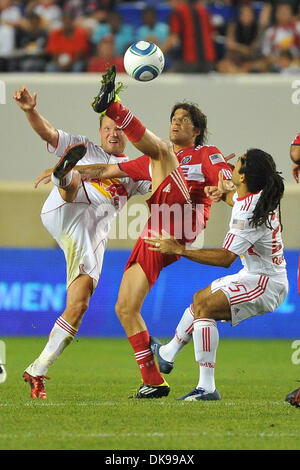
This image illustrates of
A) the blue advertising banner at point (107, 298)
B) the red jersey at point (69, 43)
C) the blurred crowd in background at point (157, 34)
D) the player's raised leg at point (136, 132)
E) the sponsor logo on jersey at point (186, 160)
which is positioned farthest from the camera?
the red jersey at point (69, 43)

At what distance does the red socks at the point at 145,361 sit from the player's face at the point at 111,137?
71.4 inches

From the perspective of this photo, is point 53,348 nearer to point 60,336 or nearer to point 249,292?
point 60,336

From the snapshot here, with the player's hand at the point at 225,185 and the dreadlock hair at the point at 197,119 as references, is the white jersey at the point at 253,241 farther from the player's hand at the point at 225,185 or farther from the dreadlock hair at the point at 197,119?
the dreadlock hair at the point at 197,119

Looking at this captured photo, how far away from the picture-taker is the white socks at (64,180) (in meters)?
7.68

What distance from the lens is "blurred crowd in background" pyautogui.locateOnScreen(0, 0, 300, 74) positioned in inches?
555

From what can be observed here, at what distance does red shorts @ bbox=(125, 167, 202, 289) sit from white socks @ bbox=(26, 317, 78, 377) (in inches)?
28.8

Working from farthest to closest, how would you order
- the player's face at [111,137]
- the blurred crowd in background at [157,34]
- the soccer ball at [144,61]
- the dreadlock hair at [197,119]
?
the blurred crowd in background at [157,34] → the player's face at [111,137] → the dreadlock hair at [197,119] → the soccer ball at [144,61]

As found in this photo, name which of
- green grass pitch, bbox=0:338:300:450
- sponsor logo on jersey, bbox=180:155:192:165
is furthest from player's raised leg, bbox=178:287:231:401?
sponsor logo on jersey, bbox=180:155:192:165

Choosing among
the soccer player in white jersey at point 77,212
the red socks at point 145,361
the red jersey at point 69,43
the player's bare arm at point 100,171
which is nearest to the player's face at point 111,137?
the soccer player in white jersey at point 77,212

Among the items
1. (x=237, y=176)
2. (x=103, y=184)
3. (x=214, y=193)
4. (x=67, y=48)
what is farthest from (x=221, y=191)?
(x=67, y=48)

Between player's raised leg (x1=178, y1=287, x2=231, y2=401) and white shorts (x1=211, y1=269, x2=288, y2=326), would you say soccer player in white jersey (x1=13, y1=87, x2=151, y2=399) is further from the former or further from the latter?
white shorts (x1=211, y1=269, x2=288, y2=326)

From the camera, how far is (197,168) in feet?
25.8
